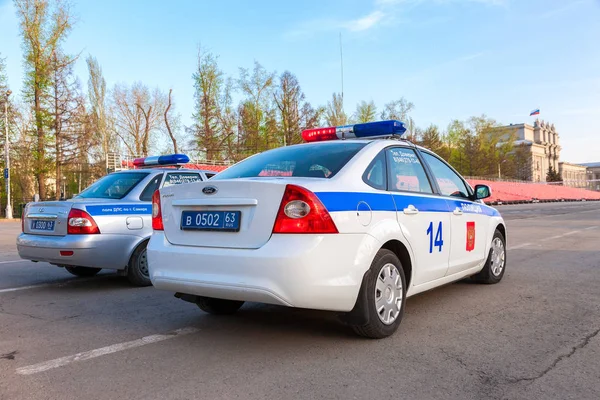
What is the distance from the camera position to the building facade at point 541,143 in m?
121

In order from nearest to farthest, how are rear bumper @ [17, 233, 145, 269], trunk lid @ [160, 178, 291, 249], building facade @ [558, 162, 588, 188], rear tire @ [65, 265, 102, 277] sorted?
1. trunk lid @ [160, 178, 291, 249]
2. rear bumper @ [17, 233, 145, 269]
3. rear tire @ [65, 265, 102, 277]
4. building facade @ [558, 162, 588, 188]

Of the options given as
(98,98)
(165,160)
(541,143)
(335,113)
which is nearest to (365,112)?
(335,113)

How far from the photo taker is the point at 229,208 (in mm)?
3545

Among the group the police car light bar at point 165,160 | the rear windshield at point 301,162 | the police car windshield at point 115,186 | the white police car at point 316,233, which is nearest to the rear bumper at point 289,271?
the white police car at point 316,233

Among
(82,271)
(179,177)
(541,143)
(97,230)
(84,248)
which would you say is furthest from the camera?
(541,143)

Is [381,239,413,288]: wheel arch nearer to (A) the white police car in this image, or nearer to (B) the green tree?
(A) the white police car

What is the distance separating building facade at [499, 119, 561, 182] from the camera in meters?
121

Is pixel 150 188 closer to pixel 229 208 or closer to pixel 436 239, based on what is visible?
pixel 229 208

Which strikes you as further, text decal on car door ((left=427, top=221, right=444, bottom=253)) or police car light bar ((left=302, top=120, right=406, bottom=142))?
police car light bar ((left=302, top=120, right=406, bottom=142))

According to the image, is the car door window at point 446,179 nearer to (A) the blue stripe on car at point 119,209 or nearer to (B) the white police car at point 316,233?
(B) the white police car at point 316,233

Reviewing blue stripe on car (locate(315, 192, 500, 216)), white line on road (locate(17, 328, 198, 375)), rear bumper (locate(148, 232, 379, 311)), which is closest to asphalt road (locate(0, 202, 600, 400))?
white line on road (locate(17, 328, 198, 375))

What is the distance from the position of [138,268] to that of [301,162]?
2.99 metres

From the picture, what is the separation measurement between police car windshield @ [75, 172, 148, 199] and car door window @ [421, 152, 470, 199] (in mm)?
3749

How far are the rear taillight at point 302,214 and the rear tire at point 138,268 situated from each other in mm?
3306
